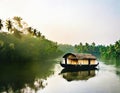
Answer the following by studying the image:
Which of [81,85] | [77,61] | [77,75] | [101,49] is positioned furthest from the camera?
[101,49]

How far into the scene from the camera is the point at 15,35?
46.9 meters

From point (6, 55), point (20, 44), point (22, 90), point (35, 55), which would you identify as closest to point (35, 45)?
point (35, 55)

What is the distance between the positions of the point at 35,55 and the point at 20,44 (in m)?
4.83

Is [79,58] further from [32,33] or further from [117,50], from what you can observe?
[117,50]

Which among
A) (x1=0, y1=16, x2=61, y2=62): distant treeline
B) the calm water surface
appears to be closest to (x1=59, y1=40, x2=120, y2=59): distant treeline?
(x1=0, y1=16, x2=61, y2=62): distant treeline

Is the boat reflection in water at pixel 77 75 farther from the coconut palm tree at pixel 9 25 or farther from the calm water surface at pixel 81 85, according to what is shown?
the coconut palm tree at pixel 9 25

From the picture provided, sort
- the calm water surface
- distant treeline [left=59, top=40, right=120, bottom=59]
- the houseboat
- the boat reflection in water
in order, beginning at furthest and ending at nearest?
distant treeline [left=59, top=40, right=120, bottom=59] < the houseboat < the boat reflection in water < the calm water surface

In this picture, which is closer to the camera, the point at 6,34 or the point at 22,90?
the point at 22,90

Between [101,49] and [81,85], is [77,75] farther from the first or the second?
[101,49]

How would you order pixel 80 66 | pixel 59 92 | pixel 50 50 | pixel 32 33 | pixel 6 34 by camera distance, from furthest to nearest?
pixel 50 50
pixel 32 33
pixel 6 34
pixel 80 66
pixel 59 92

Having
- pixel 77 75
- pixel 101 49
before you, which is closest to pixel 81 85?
pixel 77 75

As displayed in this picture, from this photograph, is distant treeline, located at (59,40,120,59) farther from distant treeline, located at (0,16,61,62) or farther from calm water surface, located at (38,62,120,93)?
calm water surface, located at (38,62,120,93)

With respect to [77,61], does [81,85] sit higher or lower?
lower

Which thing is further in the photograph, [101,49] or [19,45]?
[101,49]
